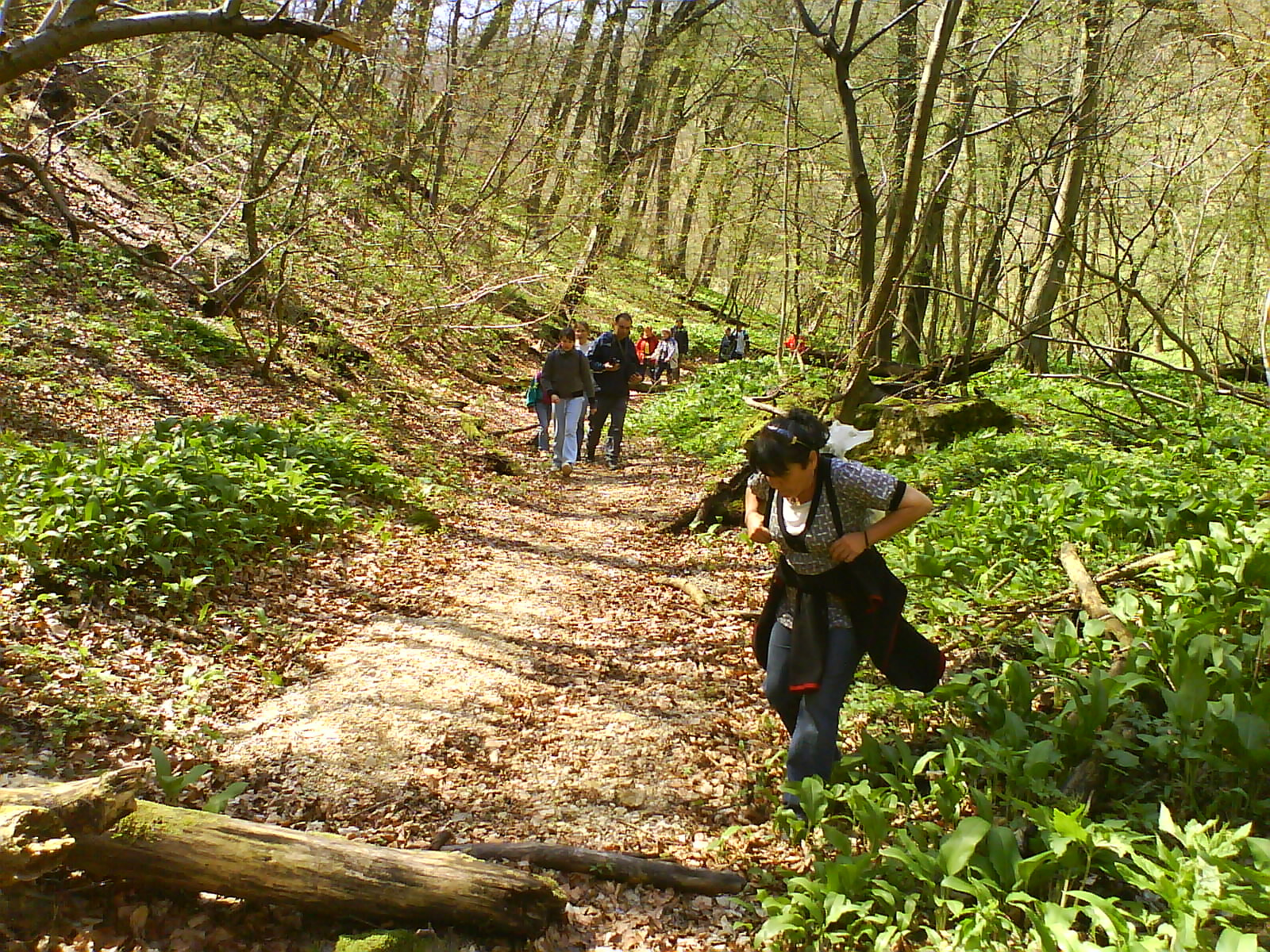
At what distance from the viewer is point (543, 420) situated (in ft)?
Answer: 38.6

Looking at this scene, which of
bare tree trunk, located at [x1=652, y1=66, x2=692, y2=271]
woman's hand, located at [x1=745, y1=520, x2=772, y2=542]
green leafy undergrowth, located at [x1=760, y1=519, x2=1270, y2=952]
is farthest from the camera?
bare tree trunk, located at [x1=652, y1=66, x2=692, y2=271]

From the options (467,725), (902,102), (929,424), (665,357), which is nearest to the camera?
(467,725)

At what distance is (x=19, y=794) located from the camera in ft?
8.45

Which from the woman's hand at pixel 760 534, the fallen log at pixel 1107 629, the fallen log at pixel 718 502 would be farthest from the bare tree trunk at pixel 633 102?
the woman's hand at pixel 760 534

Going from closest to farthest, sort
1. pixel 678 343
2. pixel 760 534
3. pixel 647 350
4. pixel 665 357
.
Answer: pixel 760 534, pixel 665 357, pixel 647 350, pixel 678 343

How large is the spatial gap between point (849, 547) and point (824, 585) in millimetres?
253

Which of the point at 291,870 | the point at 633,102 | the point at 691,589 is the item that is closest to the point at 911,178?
the point at 691,589

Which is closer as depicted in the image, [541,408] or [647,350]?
[541,408]

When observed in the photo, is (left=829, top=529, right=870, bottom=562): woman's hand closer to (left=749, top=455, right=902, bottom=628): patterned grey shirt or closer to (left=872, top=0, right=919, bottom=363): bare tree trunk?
(left=749, top=455, right=902, bottom=628): patterned grey shirt

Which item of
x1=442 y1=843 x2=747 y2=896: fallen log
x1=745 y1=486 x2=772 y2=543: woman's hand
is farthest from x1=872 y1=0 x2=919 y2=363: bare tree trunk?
x1=442 y1=843 x2=747 y2=896: fallen log

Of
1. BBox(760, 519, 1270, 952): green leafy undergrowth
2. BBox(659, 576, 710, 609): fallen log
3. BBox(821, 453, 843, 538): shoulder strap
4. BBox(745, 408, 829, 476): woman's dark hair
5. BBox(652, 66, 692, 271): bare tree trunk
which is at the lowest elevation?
BBox(659, 576, 710, 609): fallen log

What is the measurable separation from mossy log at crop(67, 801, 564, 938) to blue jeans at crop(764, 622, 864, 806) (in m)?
1.36

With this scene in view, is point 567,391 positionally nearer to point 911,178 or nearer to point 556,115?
point 911,178

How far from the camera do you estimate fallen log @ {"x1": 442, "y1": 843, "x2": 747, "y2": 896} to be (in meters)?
3.26
